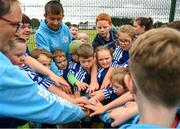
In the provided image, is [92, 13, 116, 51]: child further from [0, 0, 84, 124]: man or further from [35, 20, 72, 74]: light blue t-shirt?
[0, 0, 84, 124]: man

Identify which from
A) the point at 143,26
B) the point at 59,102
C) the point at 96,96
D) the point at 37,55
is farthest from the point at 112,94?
the point at 143,26

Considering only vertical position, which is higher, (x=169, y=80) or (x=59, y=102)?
(x=169, y=80)

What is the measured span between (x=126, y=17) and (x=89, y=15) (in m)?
1.06

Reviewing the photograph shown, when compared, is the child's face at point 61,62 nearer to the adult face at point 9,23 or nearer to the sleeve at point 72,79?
the sleeve at point 72,79

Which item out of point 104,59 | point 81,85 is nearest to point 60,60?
point 104,59

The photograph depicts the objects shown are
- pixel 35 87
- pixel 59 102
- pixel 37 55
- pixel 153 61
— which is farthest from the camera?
pixel 37 55

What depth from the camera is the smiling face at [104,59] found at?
455cm

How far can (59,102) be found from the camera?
2680 millimetres

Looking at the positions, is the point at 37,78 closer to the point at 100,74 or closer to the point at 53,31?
the point at 100,74

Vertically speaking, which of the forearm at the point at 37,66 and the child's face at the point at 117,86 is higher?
the forearm at the point at 37,66

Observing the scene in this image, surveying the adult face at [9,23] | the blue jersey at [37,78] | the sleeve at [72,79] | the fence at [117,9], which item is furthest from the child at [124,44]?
the fence at [117,9]

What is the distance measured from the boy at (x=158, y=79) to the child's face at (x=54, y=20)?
362cm

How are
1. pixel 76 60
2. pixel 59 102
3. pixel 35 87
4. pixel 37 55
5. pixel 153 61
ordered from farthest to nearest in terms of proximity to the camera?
1. pixel 76 60
2. pixel 37 55
3. pixel 59 102
4. pixel 35 87
5. pixel 153 61

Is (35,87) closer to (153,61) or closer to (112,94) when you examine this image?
(153,61)
